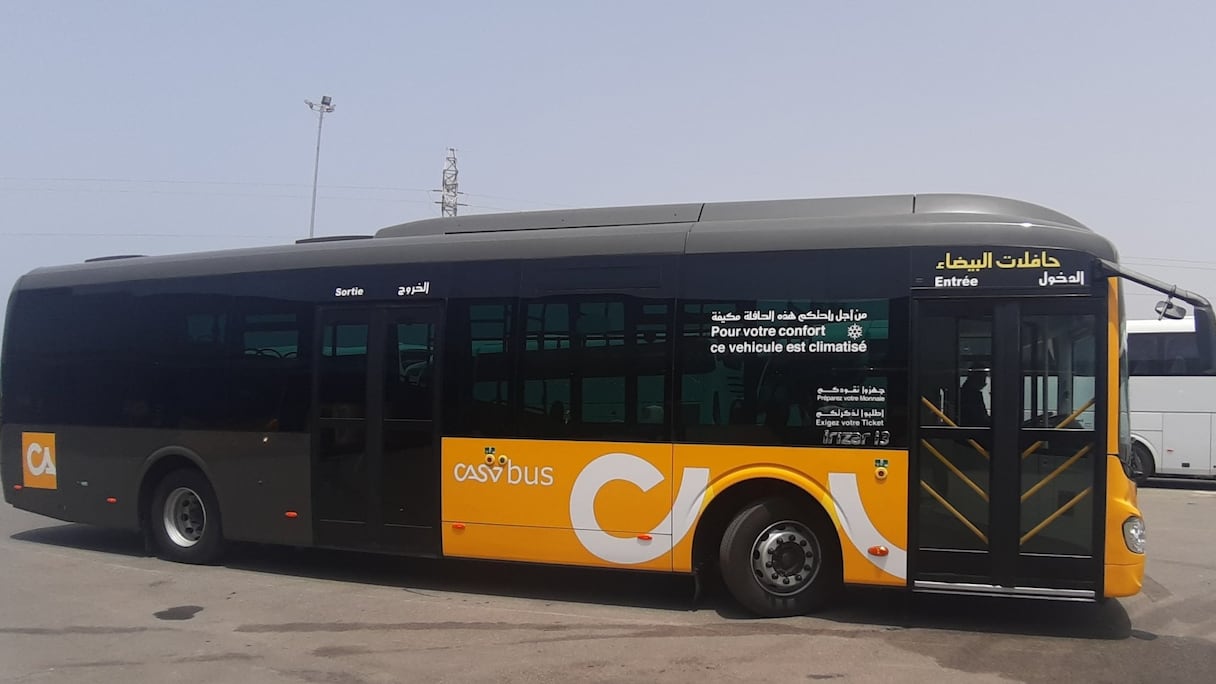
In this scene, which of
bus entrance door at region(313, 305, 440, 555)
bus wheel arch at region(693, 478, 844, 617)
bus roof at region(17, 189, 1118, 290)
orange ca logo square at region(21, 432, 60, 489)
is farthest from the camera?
orange ca logo square at region(21, 432, 60, 489)

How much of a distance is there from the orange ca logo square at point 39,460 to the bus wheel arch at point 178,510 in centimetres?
135

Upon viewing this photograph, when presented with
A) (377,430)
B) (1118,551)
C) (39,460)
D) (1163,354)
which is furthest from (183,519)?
(1163,354)

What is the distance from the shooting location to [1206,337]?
6.99 meters

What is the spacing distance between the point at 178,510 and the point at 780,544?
6533mm

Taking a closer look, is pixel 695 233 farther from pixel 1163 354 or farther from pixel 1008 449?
pixel 1163 354

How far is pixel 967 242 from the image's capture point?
714cm

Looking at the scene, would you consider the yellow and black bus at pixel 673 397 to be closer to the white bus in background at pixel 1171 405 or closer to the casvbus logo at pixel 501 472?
the casvbus logo at pixel 501 472

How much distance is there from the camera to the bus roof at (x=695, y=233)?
720 centimetres

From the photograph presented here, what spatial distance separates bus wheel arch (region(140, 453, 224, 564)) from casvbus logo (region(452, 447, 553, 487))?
3.27 meters

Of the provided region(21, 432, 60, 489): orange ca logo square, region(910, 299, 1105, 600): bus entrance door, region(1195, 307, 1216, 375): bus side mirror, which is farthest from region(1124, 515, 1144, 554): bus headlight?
region(21, 432, 60, 489): orange ca logo square

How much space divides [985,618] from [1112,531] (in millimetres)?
1307

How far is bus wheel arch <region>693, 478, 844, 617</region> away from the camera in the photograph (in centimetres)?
743

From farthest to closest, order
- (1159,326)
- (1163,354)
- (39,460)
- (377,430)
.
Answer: (1159,326) < (1163,354) < (39,460) < (377,430)

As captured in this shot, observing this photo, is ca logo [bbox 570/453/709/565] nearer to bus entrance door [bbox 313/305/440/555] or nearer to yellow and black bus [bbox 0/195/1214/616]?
yellow and black bus [bbox 0/195/1214/616]
